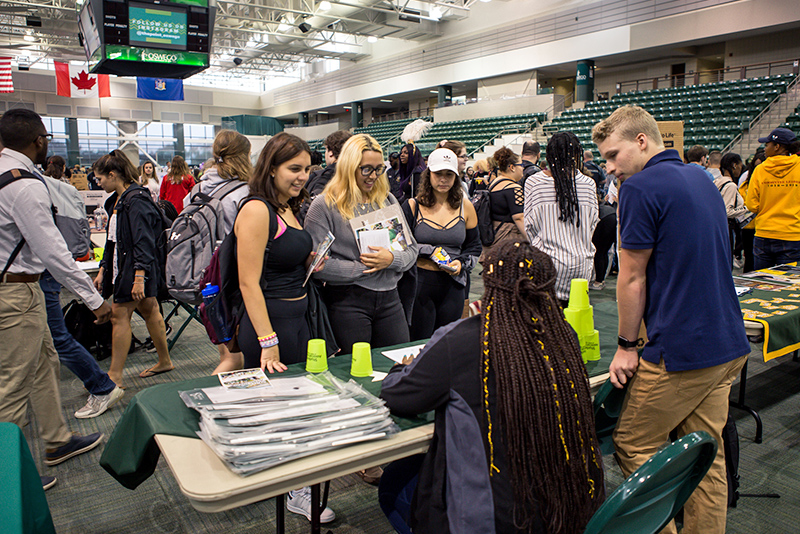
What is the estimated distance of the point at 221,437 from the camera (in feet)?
3.89

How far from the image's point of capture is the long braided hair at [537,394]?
3.74ft

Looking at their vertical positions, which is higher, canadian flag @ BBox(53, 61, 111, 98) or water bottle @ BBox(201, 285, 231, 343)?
canadian flag @ BBox(53, 61, 111, 98)

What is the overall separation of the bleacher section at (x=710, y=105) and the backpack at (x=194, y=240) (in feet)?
36.9

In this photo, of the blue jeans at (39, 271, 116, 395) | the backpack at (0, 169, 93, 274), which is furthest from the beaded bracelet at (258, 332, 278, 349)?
the backpack at (0, 169, 93, 274)

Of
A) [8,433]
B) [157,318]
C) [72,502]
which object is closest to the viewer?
[8,433]

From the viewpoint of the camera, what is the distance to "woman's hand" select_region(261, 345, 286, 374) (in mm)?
1779

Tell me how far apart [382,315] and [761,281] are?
2.30m

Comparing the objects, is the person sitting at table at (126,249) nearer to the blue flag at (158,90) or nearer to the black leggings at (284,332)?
the black leggings at (284,332)

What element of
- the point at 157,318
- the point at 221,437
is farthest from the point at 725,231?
the point at 157,318

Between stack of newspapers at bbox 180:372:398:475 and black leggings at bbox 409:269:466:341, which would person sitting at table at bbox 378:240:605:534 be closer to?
stack of newspapers at bbox 180:372:398:475

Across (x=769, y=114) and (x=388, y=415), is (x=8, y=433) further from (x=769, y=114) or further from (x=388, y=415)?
(x=769, y=114)

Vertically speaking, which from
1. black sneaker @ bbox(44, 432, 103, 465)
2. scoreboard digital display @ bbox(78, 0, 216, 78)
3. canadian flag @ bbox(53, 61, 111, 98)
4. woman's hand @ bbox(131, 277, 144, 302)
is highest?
canadian flag @ bbox(53, 61, 111, 98)

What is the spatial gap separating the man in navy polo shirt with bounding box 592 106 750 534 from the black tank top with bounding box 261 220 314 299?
110cm

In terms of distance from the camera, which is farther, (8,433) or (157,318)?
(157,318)
